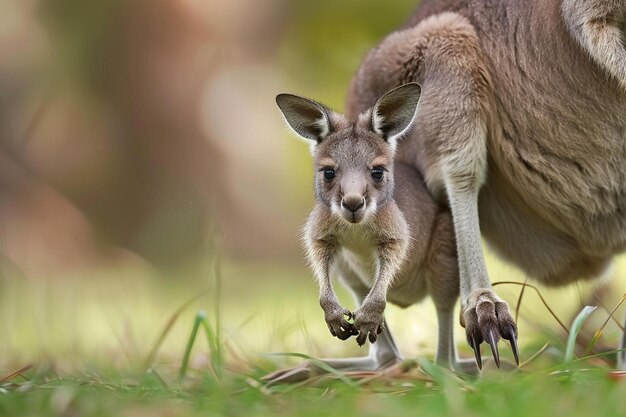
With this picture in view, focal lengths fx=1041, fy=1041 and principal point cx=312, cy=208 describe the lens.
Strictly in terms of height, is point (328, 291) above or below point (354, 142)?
below

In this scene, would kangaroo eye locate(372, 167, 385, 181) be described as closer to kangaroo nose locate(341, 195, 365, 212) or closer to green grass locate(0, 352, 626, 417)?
kangaroo nose locate(341, 195, 365, 212)

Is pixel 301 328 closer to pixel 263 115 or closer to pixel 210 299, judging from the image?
pixel 210 299

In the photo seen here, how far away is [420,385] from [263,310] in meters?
1.49

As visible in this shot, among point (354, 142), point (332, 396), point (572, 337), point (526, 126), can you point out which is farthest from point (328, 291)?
point (526, 126)

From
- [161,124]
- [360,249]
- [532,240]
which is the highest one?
[161,124]

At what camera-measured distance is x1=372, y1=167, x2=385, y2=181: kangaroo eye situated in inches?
126

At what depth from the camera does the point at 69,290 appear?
488 cm

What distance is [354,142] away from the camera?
323 cm

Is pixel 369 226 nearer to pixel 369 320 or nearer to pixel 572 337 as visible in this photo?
pixel 369 320

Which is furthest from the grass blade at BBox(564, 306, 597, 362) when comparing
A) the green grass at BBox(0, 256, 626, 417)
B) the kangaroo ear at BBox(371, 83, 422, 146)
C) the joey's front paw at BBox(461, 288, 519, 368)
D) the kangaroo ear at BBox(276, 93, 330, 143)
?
the kangaroo ear at BBox(276, 93, 330, 143)

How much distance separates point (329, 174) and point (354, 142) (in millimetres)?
144

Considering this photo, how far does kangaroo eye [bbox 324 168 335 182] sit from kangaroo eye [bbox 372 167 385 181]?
127mm

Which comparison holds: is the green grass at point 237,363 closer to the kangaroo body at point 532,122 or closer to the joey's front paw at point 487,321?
the joey's front paw at point 487,321

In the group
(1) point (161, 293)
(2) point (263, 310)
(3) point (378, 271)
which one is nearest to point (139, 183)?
(1) point (161, 293)
